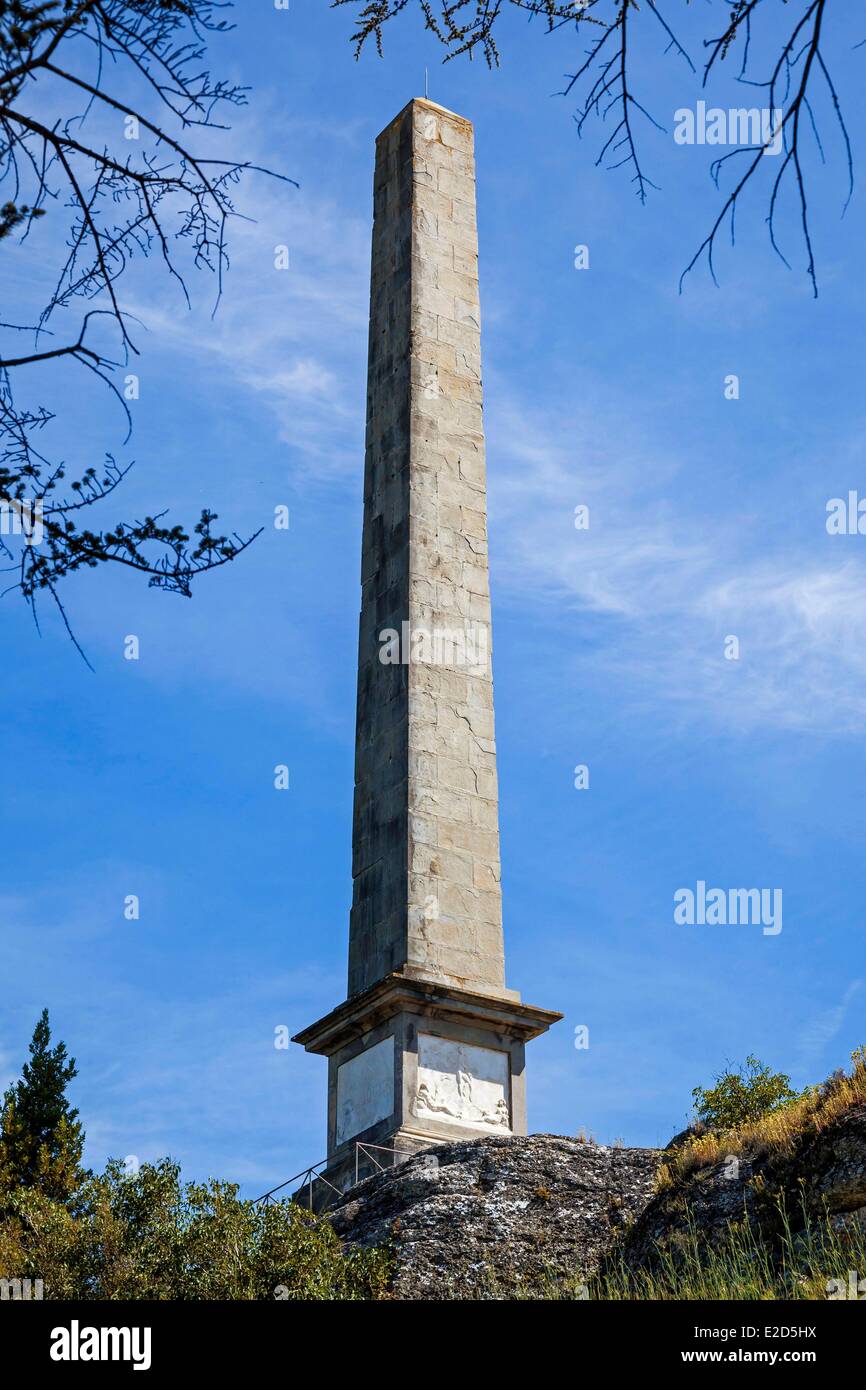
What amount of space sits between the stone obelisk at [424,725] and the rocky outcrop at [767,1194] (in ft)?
15.3

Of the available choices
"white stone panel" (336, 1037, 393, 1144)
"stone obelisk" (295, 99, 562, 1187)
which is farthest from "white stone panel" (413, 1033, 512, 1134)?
"white stone panel" (336, 1037, 393, 1144)

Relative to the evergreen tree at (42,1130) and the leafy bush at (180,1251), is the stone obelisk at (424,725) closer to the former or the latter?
the leafy bush at (180,1251)

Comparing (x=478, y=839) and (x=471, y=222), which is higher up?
(x=471, y=222)

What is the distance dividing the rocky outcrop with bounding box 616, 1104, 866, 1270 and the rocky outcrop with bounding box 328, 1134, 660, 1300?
0.57m

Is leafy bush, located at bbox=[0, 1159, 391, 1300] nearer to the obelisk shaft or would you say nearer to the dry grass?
the dry grass

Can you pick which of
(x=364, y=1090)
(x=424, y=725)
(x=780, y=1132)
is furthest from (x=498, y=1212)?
(x=424, y=725)

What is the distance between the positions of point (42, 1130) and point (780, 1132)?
19.8 metres

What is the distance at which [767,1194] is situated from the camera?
39.9ft

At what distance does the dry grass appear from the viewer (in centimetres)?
1242
